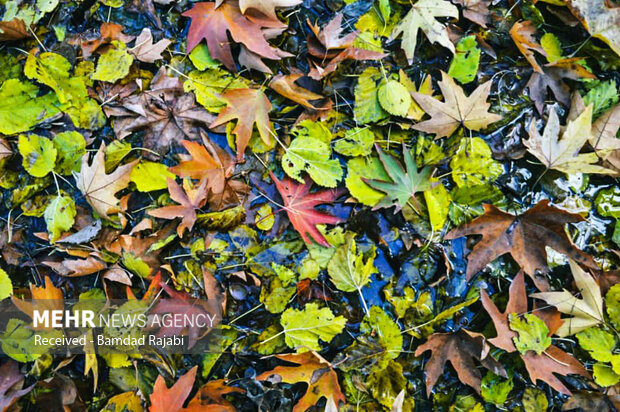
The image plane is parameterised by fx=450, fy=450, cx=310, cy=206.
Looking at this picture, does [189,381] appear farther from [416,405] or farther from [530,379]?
[530,379]

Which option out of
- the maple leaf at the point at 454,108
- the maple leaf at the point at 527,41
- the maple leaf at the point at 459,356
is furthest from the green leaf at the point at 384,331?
the maple leaf at the point at 527,41

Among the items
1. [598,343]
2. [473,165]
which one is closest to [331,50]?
[473,165]

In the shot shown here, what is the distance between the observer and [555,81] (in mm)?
1577

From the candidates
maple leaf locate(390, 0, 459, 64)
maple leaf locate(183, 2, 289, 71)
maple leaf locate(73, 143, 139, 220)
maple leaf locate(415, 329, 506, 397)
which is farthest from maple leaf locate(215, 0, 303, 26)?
maple leaf locate(415, 329, 506, 397)

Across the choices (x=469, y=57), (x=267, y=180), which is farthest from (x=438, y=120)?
(x=267, y=180)

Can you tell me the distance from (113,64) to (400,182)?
108cm

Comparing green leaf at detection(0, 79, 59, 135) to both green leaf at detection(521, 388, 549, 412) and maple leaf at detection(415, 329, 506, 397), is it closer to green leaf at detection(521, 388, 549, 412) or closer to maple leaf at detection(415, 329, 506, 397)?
maple leaf at detection(415, 329, 506, 397)

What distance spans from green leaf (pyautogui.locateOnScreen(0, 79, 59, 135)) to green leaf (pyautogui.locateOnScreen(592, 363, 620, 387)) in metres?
2.01

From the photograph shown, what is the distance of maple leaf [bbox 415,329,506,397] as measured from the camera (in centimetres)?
140

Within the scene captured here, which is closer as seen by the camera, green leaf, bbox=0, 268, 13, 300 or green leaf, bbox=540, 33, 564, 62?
green leaf, bbox=0, 268, 13, 300

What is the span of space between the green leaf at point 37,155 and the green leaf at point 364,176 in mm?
1013

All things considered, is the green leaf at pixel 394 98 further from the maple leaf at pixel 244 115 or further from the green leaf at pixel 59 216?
the green leaf at pixel 59 216

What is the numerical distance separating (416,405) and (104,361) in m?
1.03

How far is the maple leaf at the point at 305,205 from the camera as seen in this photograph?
58.1 inches
